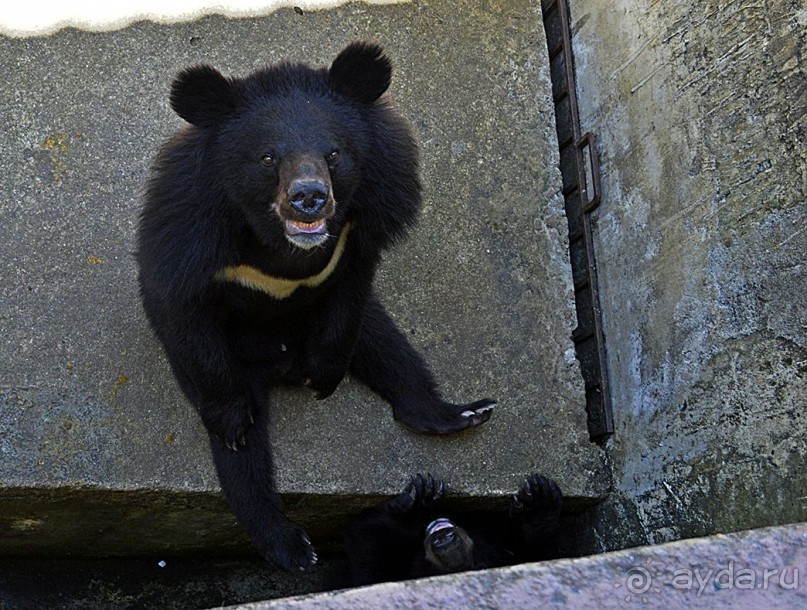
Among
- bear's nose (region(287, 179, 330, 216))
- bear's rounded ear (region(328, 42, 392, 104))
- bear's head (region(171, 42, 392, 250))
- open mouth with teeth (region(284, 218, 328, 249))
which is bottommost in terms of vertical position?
open mouth with teeth (region(284, 218, 328, 249))

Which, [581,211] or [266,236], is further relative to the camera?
[581,211]

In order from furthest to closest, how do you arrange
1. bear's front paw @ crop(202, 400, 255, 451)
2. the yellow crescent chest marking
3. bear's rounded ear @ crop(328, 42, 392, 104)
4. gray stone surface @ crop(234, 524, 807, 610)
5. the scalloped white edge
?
the scalloped white edge < bear's front paw @ crop(202, 400, 255, 451) < the yellow crescent chest marking < bear's rounded ear @ crop(328, 42, 392, 104) < gray stone surface @ crop(234, 524, 807, 610)

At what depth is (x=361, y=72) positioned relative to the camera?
3.90m

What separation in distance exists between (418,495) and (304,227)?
54.4 inches

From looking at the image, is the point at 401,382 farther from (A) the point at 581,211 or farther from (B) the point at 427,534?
(A) the point at 581,211

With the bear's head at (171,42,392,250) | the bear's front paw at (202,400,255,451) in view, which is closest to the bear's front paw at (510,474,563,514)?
the bear's front paw at (202,400,255,451)

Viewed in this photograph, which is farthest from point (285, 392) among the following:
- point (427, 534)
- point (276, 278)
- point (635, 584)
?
point (635, 584)

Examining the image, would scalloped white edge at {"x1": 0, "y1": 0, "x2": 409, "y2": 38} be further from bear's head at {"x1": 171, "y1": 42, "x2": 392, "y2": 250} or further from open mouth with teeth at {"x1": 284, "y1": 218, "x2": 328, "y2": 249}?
open mouth with teeth at {"x1": 284, "y1": 218, "x2": 328, "y2": 249}

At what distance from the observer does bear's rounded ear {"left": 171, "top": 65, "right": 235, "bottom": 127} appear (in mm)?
3721

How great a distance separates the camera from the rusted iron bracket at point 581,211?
4969mm

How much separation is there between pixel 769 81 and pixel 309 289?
1823 millimetres

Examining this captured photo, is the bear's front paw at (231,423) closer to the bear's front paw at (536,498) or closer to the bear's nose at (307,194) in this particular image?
the bear's nose at (307,194)

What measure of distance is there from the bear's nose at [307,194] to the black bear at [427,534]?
1.45m

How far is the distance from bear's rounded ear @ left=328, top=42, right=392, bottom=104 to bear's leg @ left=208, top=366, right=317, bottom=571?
1.20m
